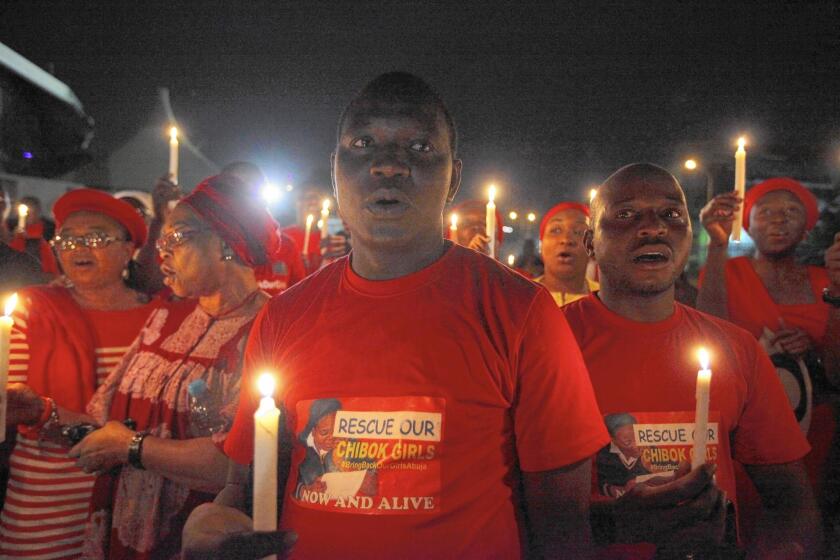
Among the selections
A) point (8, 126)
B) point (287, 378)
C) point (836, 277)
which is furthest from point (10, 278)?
point (836, 277)

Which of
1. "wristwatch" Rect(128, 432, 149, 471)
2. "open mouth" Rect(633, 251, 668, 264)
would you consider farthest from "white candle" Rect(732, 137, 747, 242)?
"wristwatch" Rect(128, 432, 149, 471)

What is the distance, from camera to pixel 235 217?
3064 mm

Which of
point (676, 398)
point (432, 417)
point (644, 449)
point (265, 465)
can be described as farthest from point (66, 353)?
point (676, 398)

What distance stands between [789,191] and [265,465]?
4.05 metres

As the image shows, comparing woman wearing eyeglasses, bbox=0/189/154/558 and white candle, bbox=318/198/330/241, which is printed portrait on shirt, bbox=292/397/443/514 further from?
white candle, bbox=318/198/330/241

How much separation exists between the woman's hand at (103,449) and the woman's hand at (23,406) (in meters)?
0.26

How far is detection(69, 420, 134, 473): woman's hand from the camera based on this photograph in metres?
2.51

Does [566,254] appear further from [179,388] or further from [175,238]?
[179,388]

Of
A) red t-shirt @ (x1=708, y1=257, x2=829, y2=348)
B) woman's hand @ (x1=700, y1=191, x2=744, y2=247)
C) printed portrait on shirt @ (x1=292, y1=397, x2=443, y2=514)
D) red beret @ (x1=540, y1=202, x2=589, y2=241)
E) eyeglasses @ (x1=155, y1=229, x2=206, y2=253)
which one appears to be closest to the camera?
printed portrait on shirt @ (x1=292, y1=397, x2=443, y2=514)

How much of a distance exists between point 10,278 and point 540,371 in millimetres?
3411

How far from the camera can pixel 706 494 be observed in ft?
5.10

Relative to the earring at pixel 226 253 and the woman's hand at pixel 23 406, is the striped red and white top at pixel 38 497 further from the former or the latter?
the earring at pixel 226 253

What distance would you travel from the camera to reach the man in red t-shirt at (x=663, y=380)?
2068 millimetres

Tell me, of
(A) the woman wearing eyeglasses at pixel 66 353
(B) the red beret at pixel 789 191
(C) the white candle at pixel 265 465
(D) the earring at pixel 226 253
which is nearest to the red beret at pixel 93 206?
(A) the woman wearing eyeglasses at pixel 66 353
